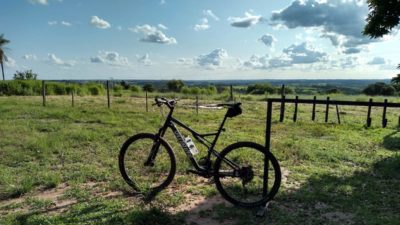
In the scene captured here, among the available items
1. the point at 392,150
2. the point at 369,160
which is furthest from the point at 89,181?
the point at 392,150

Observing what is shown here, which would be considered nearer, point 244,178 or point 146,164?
point 244,178

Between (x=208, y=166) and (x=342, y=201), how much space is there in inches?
66.2

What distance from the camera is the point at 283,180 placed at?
567cm

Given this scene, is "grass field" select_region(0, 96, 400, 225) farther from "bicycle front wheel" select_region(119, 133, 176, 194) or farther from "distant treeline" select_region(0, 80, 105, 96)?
"distant treeline" select_region(0, 80, 105, 96)

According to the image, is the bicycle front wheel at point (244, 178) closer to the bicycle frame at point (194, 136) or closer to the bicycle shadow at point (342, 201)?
the bicycle frame at point (194, 136)

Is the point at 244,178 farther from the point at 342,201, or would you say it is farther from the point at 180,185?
the point at 342,201

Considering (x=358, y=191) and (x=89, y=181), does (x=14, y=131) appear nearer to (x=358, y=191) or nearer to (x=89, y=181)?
(x=89, y=181)

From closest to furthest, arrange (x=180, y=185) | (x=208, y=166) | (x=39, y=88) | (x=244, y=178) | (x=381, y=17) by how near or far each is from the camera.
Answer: (x=244, y=178)
(x=208, y=166)
(x=180, y=185)
(x=381, y=17)
(x=39, y=88)

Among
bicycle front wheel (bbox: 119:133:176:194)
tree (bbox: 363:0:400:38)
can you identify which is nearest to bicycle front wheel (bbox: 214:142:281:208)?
bicycle front wheel (bbox: 119:133:176:194)

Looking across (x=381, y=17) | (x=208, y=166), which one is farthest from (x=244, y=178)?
(x=381, y=17)

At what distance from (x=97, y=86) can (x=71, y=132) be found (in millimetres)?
27467

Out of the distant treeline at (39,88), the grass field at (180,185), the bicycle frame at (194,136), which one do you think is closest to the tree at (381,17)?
the grass field at (180,185)

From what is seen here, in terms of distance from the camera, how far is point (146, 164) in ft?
17.0

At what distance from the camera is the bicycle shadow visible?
13.9ft
